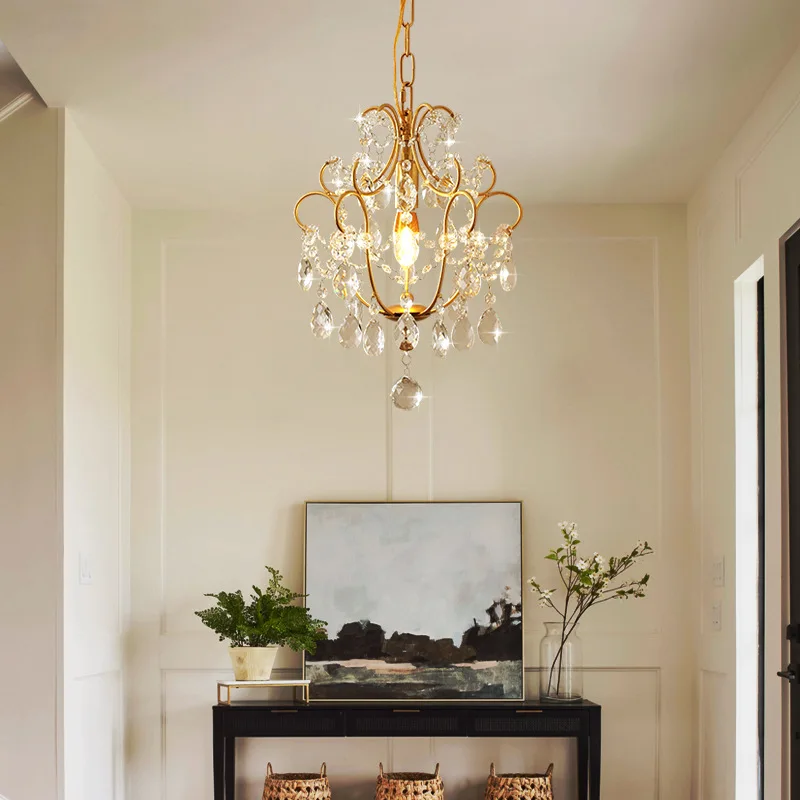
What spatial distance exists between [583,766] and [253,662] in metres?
1.41

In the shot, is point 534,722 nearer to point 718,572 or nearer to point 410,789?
point 410,789

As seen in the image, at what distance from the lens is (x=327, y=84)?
11.9ft

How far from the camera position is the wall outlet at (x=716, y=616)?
429 centimetres

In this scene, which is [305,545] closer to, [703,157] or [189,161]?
[189,161]

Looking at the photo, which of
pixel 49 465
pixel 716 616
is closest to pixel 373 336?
pixel 49 465

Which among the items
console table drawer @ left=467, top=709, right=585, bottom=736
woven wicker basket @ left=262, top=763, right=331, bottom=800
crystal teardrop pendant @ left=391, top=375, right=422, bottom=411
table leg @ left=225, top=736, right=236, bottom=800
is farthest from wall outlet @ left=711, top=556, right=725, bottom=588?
crystal teardrop pendant @ left=391, top=375, right=422, bottom=411

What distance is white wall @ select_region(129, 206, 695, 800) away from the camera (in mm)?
4684

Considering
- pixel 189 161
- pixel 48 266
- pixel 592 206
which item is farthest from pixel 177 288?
pixel 592 206

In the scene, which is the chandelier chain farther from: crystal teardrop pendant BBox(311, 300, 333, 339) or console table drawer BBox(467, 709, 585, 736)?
console table drawer BBox(467, 709, 585, 736)

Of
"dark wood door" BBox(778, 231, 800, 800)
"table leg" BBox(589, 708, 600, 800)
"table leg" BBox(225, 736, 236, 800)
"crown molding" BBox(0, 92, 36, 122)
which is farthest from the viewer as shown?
"table leg" BBox(225, 736, 236, 800)

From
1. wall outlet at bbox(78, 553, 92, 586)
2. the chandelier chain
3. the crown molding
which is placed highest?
the crown molding

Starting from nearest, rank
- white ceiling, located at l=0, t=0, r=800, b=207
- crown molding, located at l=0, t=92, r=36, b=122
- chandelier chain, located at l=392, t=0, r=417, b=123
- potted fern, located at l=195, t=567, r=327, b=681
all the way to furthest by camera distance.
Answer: chandelier chain, located at l=392, t=0, r=417, b=123, white ceiling, located at l=0, t=0, r=800, b=207, crown molding, located at l=0, t=92, r=36, b=122, potted fern, located at l=195, t=567, r=327, b=681

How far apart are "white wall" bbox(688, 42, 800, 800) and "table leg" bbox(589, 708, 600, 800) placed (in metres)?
0.48

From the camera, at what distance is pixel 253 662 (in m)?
4.34
